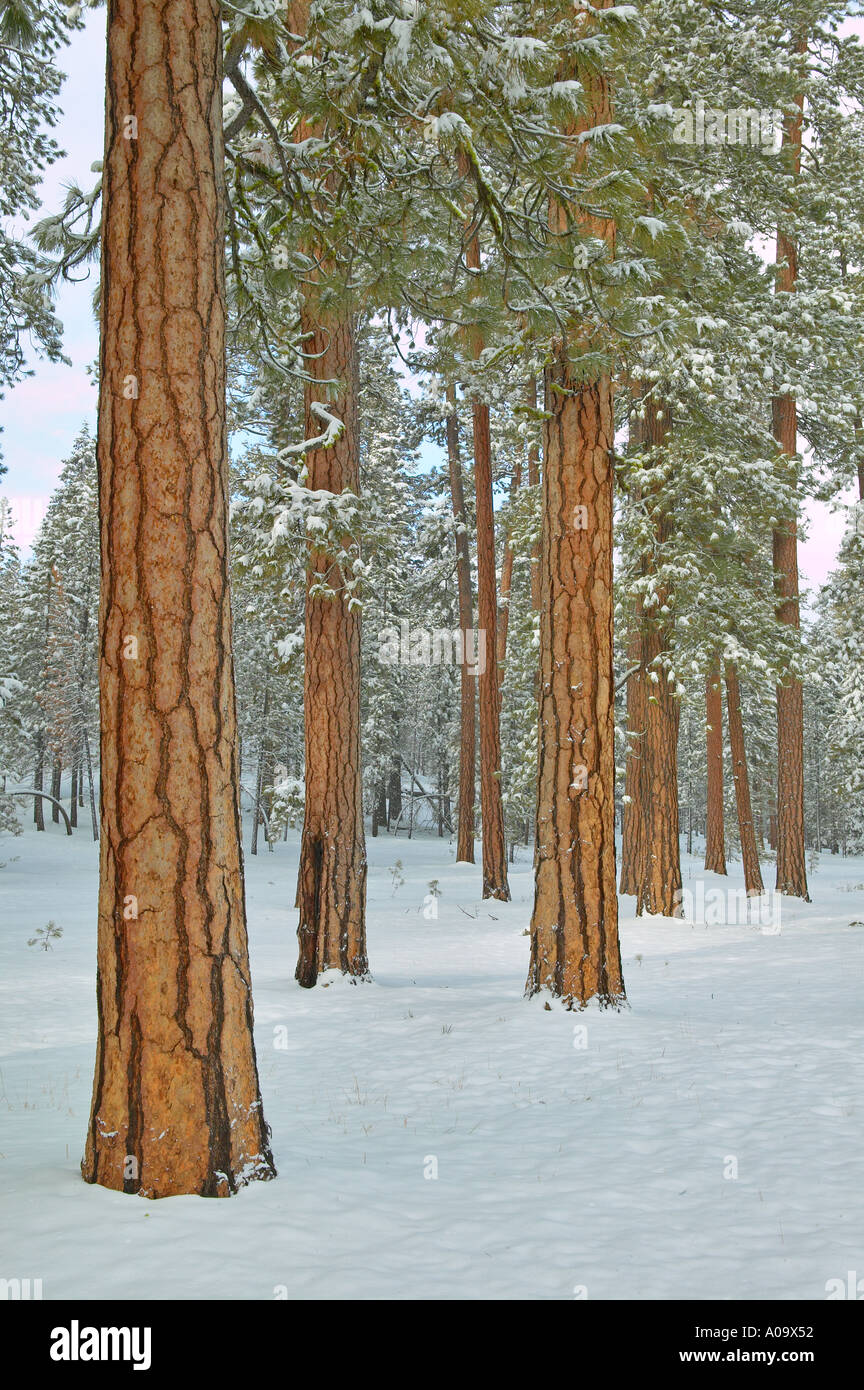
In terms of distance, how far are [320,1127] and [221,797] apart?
7.06ft

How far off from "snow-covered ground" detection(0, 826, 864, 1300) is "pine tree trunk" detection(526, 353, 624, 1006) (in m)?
0.48

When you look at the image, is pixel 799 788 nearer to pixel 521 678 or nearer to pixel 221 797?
pixel 521 678

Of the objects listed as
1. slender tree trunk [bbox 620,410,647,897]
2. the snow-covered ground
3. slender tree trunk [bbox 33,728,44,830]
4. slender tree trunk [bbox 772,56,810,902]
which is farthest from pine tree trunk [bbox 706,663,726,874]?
slender tree trunk [bbox 33,728,44,830]

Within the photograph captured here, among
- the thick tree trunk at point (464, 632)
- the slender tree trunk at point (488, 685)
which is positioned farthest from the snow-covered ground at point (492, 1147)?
the thick tree trunk at point (464, 632)

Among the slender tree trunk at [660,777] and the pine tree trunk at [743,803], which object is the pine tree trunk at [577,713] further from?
the pine tree trunk at [743,803]

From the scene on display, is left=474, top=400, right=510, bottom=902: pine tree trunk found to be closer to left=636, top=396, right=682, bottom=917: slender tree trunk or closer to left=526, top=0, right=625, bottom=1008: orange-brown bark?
left=636, top=396, right=682, bottom=917: slender tree trunk

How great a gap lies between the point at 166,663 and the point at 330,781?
528 cm

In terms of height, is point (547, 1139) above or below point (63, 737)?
below

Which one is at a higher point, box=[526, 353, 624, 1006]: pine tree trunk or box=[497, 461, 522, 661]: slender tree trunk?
box=[497, 461, 522, 661]: slender tree trunk

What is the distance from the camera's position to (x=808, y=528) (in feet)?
55.9

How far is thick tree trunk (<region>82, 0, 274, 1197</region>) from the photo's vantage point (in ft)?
12.3

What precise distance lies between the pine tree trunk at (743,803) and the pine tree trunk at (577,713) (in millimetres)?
11548
